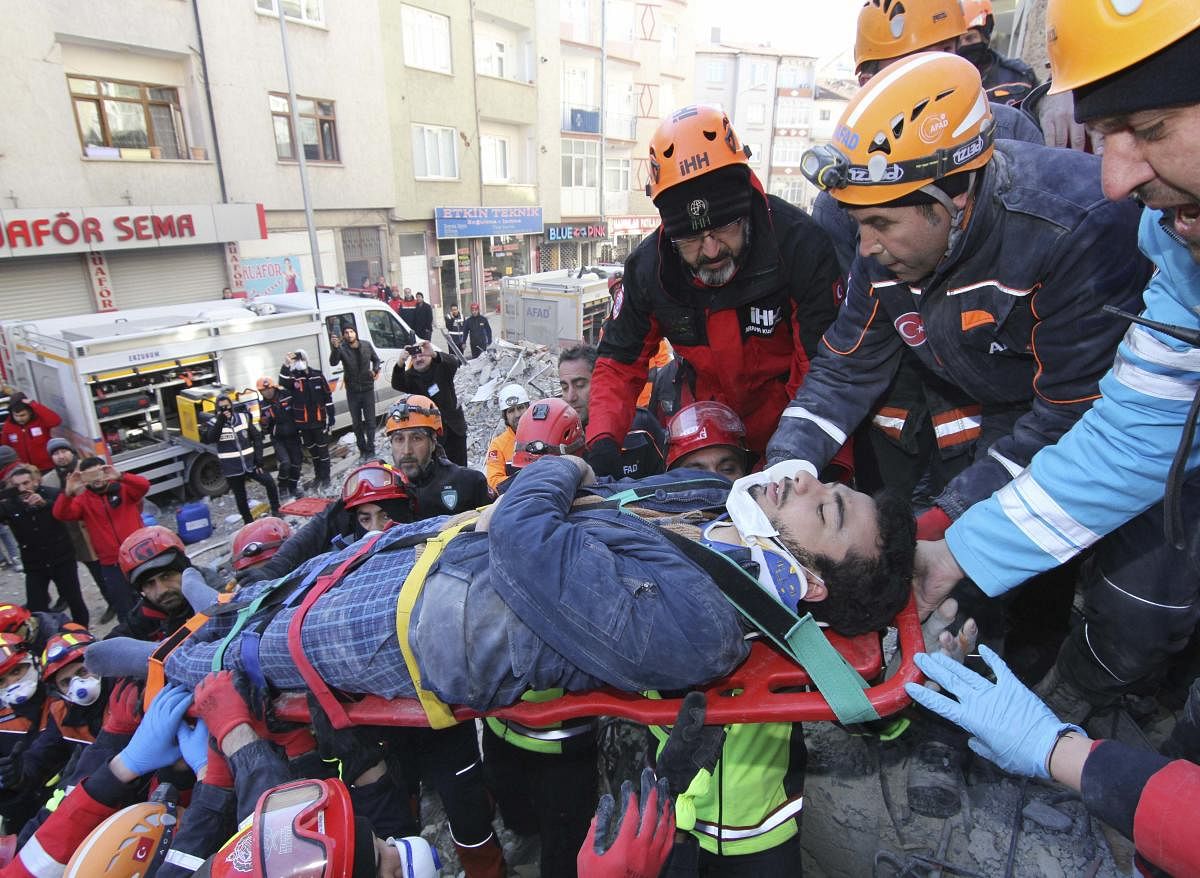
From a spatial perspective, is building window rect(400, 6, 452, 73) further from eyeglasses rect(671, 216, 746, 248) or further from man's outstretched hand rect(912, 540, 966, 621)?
man's outstretched hand rect(912, 540, 966, 621)

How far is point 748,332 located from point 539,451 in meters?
1.72

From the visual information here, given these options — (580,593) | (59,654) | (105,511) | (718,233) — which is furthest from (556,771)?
(105,511)

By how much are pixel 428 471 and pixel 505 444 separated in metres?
1.07

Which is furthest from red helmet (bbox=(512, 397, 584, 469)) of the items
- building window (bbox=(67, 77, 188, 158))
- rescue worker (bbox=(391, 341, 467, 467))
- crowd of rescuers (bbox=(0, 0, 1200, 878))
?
building window (bbox=(67, 77, 188, 158))

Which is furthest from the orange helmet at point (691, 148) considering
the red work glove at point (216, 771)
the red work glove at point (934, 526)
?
the red work glove at point (216, 771)

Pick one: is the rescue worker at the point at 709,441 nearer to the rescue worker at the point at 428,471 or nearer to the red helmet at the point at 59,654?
the rescue worker at the point at 428,471

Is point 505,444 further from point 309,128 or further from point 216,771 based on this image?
point 309,128

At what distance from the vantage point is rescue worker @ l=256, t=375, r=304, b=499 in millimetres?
9711

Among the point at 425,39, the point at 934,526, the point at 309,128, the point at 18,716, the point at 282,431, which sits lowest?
the point at 282,431

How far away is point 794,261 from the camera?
128 inches

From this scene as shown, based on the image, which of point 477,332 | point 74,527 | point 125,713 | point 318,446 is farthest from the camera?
point 477,332

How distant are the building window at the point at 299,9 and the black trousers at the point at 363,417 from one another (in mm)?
12657

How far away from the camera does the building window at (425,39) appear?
21.5 meters

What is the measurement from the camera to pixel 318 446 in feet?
33.2
